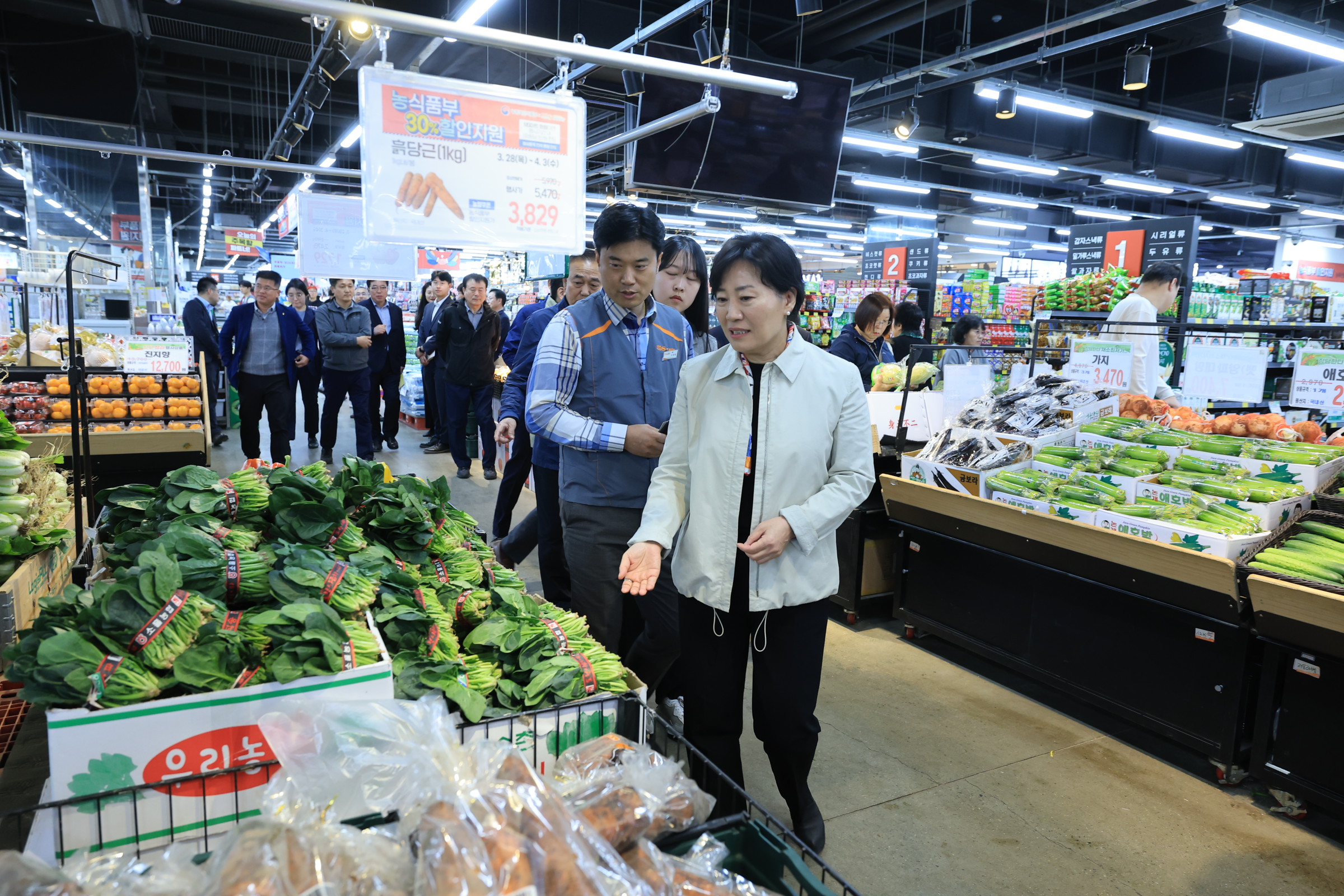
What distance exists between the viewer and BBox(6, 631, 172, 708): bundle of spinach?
138cm

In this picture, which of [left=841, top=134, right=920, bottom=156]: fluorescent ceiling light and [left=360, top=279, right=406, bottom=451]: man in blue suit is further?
[left=841, top=134, right=920, bottom=156]: fluorescent ceiling light

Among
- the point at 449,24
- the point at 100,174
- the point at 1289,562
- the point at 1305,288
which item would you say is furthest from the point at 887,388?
the point at 100,174

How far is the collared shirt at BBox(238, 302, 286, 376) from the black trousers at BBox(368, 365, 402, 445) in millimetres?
1334

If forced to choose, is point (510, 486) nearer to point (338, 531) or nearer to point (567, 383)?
point (567, 383)

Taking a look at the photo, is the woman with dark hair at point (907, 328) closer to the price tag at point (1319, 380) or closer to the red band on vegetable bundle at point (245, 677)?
the price tag at point (1319, 380)

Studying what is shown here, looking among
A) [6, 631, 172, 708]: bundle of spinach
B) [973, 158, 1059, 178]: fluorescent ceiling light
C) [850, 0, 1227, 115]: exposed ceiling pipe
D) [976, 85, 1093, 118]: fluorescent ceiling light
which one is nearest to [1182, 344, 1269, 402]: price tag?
[850, 0, 1227, 115]: exposed ceiling pipe

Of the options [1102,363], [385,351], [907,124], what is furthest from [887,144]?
[1102,363]

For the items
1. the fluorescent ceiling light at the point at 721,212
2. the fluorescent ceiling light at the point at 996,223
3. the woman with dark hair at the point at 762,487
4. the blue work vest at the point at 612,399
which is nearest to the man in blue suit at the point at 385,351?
the blue work vest at the point at 612,399

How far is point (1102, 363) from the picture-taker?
463 cm

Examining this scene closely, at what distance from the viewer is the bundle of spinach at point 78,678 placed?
1.38 metres

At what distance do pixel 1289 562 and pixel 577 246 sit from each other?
11.7 feet

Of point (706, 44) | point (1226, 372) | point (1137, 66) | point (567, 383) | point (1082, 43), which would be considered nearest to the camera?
point (567, 383)

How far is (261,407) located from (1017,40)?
826 centimetres

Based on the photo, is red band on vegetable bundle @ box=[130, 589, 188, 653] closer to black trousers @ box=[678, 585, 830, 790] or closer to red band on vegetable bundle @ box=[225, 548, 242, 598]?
red band on vegetable bundle @ box=[225, 548, 242, 598]
